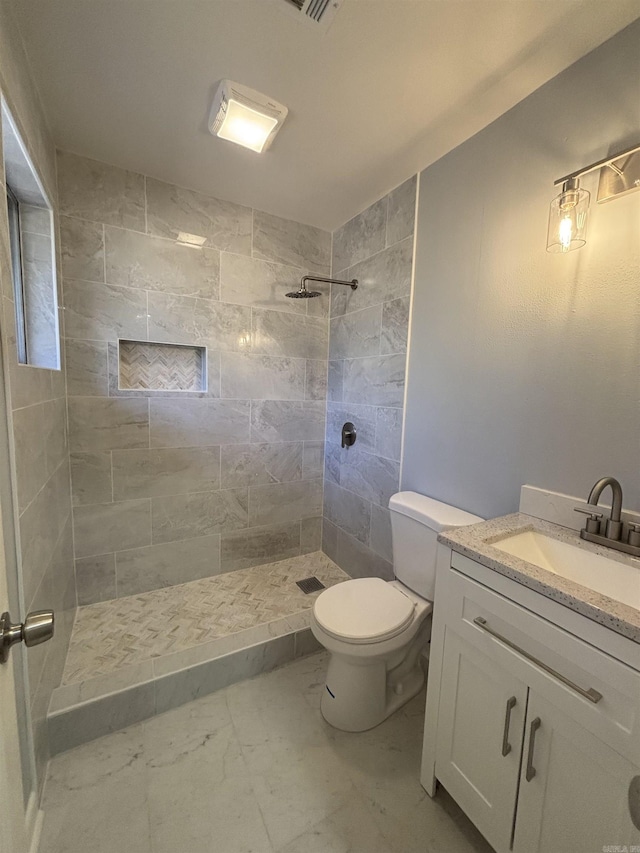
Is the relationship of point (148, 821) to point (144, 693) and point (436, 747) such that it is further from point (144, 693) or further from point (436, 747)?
point (436, 747)

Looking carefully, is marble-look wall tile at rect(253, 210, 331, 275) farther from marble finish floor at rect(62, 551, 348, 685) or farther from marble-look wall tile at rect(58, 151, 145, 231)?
marble finish floor at rect(62, 551, 348, 685)

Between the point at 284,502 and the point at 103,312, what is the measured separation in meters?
1.58

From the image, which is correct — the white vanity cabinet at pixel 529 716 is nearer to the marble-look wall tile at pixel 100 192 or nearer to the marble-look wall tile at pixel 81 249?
the marble-look wall tile at pixel 81 249

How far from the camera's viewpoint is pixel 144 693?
1.38 metres

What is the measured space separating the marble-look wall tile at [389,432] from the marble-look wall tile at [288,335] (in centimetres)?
73

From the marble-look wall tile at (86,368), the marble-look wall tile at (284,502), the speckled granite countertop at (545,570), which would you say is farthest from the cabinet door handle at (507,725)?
the marble-look wall tile at (86,368)

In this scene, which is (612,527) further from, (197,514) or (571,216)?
(197,514)

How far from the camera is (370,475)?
2057 millimetres

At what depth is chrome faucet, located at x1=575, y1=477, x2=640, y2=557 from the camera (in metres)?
0.94

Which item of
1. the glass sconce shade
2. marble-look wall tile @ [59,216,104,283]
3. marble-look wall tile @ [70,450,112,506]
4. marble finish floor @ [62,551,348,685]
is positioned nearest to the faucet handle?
the glass sconce shade

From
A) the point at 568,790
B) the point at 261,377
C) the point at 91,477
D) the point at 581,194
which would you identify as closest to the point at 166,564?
the point at 91,477

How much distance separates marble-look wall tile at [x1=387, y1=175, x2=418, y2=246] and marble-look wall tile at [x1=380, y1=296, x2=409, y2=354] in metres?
0.34

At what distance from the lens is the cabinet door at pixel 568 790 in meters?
0.67

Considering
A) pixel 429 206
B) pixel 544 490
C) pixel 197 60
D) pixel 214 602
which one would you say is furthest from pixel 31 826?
pixel 429 206
